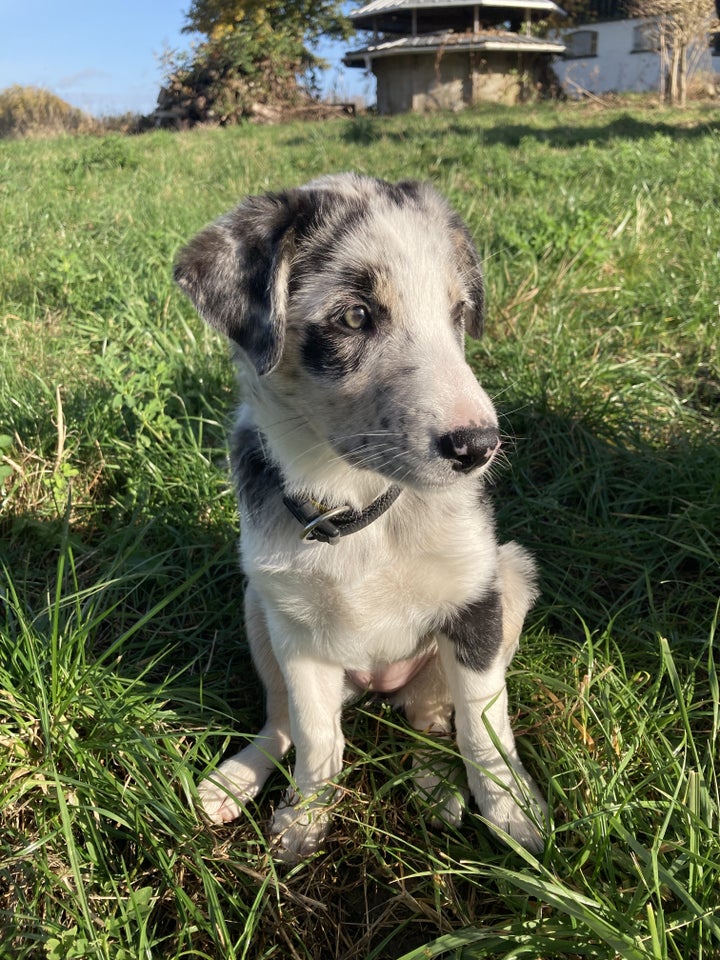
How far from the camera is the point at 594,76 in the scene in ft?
93.6

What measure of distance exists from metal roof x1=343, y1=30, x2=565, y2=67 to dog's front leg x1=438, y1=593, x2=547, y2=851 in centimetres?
2573

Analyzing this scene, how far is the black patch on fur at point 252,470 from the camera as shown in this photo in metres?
2.23

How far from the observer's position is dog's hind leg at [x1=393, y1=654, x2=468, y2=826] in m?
2.11

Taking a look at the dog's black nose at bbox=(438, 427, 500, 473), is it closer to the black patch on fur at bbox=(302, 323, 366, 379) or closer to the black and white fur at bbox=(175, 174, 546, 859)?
the black and white fur at bbox=(175, 174, 546, 859)

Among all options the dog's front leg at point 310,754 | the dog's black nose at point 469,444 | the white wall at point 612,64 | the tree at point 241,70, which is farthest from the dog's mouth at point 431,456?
the white wall at point 612,64

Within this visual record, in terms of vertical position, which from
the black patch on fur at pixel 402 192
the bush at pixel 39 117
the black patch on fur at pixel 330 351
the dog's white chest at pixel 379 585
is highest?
the bush at pixel 39 117

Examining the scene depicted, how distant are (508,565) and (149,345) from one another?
8.62 feet

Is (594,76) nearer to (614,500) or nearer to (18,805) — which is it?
(614,500)

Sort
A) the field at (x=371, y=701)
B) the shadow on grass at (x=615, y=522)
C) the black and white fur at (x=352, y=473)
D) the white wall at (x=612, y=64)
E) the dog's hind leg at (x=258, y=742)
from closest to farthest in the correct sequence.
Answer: the field at (x=371, y=701) < the black and white fur at (x=352, y=473) < the dog's hind leg at (x=258, y=742) < the shadow on grass at (x=615, y=522) < the white wall at (x=612, y=64)

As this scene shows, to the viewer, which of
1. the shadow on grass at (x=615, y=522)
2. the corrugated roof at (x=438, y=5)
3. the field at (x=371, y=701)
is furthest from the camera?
the corrugated roof at (x=438, y=5)

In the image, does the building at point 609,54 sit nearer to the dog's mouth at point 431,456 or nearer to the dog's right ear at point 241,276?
the dog's right ear at point 241,276

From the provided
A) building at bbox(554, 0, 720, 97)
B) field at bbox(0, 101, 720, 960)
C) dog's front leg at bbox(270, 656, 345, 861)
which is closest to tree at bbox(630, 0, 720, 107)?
building at bbox(554, 0, 720, 97)

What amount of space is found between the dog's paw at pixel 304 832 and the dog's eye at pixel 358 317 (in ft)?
4.30

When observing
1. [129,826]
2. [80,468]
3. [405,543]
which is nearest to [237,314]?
[405,543]
